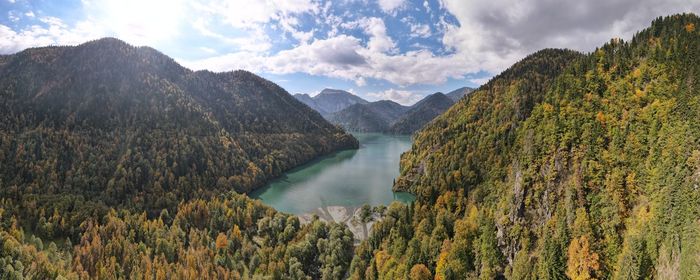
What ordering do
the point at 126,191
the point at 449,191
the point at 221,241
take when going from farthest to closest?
1. the point at 126,191
2. the point at 449,191
3. the point at 221,241

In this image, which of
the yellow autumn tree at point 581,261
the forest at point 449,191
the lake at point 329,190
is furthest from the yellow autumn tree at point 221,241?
the yellow autumn tree at point 581,261

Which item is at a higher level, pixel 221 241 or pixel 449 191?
pixel 449 191

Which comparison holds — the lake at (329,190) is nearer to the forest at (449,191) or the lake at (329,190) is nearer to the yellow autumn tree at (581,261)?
the forest at (449,191)

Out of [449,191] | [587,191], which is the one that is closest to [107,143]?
[449,191]

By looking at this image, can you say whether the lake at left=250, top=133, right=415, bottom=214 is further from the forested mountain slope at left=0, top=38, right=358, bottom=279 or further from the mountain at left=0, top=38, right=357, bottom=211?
the forested mountain slope at left=0, top=38, right=358, bottom=279

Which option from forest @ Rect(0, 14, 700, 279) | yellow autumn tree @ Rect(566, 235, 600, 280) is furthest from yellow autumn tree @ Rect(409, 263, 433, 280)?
yellow autumn tree @ Rect(566, 235, 600, 280)

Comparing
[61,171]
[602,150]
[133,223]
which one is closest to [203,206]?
[133,223]

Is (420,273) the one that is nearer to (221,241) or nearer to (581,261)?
(581,261)
